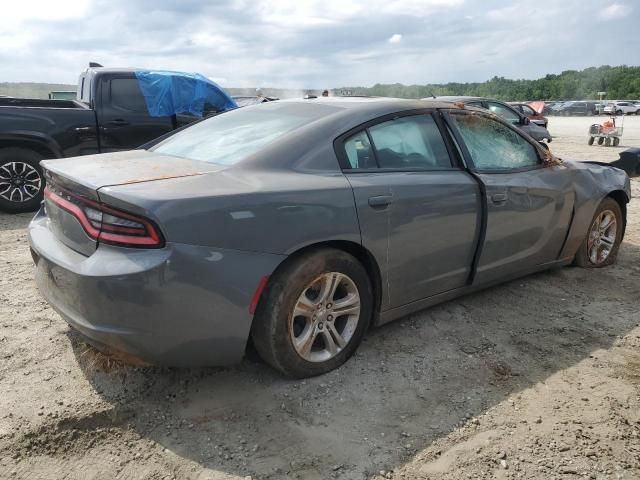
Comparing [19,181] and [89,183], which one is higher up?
[89,183]

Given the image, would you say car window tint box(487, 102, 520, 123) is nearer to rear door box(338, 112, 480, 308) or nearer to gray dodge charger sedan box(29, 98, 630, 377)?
gray dodge charger sedan box(29, 98, 630, 377)

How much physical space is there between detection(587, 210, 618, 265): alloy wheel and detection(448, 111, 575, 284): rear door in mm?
589

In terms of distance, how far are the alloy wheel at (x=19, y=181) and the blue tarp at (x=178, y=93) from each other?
6.00ft

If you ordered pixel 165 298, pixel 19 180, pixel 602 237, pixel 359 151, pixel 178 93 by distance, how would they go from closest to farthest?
1. pixel 165 298
2. pixel 359 151
3. pixel 602 237
4. pixel 19 180
5. pixel 178 93

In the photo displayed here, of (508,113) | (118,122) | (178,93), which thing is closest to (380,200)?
(118,122)

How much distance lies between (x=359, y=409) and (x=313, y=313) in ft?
1.74

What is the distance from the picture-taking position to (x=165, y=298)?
228 cm

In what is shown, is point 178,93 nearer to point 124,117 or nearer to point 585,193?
point 124,117

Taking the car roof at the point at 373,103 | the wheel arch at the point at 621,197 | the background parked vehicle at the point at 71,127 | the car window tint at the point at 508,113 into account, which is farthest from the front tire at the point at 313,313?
the car window tint at the point at 508,113

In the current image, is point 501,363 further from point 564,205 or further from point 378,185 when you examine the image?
point 564,205

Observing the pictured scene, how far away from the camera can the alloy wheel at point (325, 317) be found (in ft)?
9.02

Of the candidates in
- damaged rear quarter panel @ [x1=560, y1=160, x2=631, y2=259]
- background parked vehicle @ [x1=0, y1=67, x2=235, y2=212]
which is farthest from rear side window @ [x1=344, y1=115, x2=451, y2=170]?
background parked vehicle @ [x1=0, y1=67, x2=235, y2=212]

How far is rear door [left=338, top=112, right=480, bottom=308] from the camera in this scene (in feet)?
9.62

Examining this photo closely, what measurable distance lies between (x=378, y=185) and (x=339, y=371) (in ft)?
3.46
